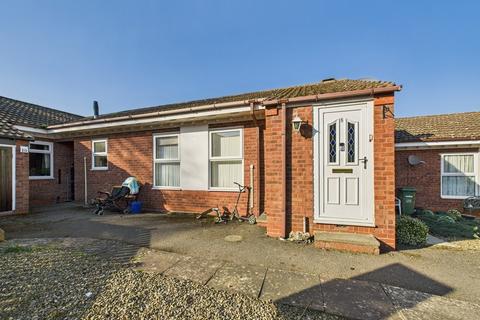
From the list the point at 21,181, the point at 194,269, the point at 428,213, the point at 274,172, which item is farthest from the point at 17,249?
the point at 428,213

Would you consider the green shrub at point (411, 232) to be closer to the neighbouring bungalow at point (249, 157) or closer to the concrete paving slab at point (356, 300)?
the neighbouring bungalow at point (249, 157)

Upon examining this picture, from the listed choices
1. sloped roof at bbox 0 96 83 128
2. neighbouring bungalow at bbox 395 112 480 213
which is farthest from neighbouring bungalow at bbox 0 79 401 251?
neighbouring bungalow at bbox 395 112 480 213

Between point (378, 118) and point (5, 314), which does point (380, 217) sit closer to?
point (378, 118)

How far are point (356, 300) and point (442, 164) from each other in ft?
28.6

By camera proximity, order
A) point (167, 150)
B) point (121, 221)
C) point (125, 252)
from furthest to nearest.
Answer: point (167, 150), point (121, 221), point (125, 252)

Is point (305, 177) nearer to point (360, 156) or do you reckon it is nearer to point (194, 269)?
point (360, 156)

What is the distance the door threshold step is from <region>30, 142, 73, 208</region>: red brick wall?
11.4 m

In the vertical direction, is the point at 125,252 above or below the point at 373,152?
below

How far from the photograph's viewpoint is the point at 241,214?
21.8ft

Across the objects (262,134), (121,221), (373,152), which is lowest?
(121,221)

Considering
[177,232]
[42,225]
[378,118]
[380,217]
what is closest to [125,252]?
[177,232]

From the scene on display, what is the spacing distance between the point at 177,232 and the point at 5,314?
3.19m

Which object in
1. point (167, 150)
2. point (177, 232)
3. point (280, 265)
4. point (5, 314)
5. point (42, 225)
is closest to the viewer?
point (5, 314)

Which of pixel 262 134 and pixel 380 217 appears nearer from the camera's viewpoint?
pixel 380 217
